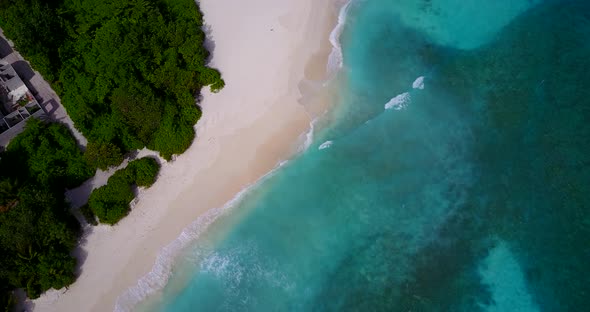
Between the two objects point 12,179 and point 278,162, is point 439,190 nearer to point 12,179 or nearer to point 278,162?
point 278,162

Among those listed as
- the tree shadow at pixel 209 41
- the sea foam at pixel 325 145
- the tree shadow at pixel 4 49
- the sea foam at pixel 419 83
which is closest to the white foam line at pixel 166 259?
the sea foam at pixel 325 145

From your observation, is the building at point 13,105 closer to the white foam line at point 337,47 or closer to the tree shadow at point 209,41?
the tree shadow at point 209,41

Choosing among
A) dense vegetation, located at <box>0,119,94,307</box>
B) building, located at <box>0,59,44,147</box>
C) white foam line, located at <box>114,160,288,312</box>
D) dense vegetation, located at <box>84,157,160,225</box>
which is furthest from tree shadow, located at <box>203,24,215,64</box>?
dense vegetation, located at <box>0,119,94,307</box>

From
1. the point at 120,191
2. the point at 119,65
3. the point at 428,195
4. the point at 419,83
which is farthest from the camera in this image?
the point at 419,83

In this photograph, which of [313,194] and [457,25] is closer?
[313,194]

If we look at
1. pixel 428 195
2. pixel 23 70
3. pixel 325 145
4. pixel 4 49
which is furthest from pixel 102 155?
pixel 428 195

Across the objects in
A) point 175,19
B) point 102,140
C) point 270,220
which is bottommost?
point 270,220

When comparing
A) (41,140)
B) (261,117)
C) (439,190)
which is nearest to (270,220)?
(261,117)

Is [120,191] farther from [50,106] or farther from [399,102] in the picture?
[399,102]
